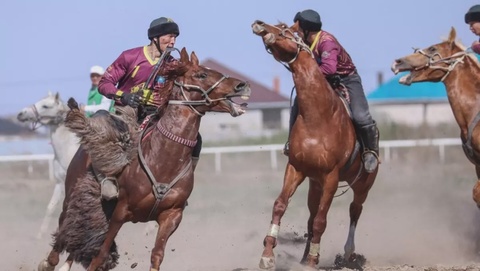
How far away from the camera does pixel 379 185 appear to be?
1738cm

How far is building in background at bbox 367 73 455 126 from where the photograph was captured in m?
28.0

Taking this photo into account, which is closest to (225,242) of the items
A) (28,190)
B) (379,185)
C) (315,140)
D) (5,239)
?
(5,239)

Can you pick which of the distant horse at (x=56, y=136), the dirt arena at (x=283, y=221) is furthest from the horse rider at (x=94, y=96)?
the dirt arena at (x=283, y=221)

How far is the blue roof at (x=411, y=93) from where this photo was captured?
30.2m

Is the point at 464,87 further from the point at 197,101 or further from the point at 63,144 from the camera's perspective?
the point at 63,144

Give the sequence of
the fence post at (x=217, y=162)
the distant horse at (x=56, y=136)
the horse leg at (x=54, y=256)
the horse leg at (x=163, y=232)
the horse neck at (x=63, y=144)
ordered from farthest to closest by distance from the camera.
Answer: the fence post at (x=217, y=162)
the horse neck at (x=63, y=144)
the distant horse at (x=56, y=136)
the horse leg at (x=54, y=256)
the horse leg at (x=163, y=232)

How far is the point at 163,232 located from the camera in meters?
7.84

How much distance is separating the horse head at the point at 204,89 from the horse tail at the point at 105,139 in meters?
0.50

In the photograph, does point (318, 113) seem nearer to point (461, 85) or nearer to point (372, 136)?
point (372, 136)

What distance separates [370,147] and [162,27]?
2260 mm

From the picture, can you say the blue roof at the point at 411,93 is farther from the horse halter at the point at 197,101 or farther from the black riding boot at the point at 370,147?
the horse halter at the point at 197,101

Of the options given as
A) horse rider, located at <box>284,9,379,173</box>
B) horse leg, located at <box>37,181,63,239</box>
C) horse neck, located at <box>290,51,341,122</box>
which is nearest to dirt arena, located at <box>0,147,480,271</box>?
horse leg, located at <box>37,181,63,239</box>

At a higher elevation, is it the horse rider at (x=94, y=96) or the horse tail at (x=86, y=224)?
the horse tail at (x=86, y=224)

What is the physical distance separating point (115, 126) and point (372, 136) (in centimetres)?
245
